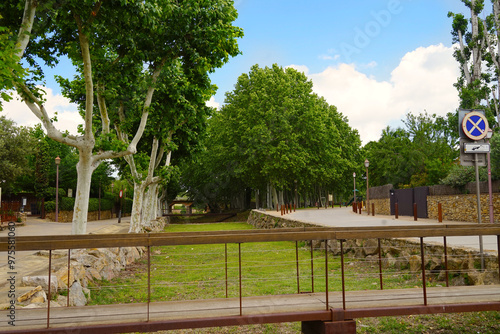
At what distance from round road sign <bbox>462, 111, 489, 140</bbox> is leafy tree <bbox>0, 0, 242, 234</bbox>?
284 inches

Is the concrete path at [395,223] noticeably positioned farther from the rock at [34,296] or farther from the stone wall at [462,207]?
the rock at [34,296]

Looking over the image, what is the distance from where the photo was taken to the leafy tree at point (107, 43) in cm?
923

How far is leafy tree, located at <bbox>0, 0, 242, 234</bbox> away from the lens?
9.23 metres

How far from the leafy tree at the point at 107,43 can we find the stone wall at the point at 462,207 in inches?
458

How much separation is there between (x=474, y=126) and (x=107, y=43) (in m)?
10.0

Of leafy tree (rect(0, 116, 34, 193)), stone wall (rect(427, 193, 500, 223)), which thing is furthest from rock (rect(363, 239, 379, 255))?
leafy tree (rect(0, 116, 34, 193))

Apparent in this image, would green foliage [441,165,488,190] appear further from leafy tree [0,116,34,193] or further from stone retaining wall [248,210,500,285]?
leafy tree [0,116,34,193]

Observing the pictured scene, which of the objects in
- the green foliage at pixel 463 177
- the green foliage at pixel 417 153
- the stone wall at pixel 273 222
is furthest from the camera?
the green foliage at pixel 417 153

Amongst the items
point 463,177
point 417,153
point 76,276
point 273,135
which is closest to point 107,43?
point 76,276

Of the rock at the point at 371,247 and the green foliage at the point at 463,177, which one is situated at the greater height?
the green foliage at the point at 463,177

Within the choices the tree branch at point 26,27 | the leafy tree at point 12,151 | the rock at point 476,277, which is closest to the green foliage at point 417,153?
the rock at point 476,277

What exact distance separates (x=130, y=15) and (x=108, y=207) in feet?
142

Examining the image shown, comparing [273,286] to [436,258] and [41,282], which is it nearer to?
[436,258]

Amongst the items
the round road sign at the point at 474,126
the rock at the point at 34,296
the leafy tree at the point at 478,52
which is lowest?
the rock at the point at 34,296
